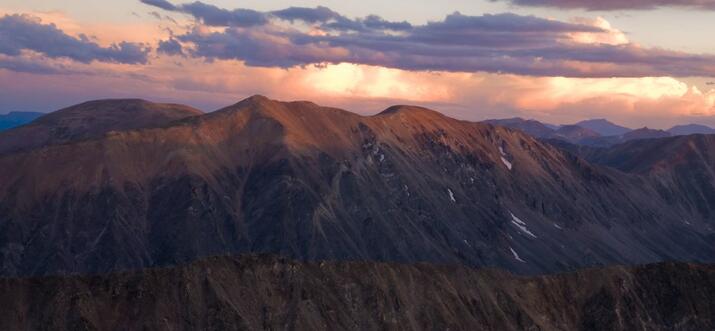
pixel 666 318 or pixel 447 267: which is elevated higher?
pixel 447 267

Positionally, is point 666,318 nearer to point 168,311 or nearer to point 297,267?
point 297,267

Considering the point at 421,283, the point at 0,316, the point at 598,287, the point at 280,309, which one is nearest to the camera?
the point at 0,316

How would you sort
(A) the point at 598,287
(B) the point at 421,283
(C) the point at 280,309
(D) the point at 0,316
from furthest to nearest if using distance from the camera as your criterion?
(A) the point at 598,287, (B) the point at 421,283, (C) the point at 280,309, (D) the point at 0,316

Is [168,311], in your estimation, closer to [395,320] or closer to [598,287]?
[395,320]

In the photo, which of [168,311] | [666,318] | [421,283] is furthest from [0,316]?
[666,318]

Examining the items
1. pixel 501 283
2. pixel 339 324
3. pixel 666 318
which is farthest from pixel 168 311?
pixel 666 318

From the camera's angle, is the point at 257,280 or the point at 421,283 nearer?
the point at 257,280
